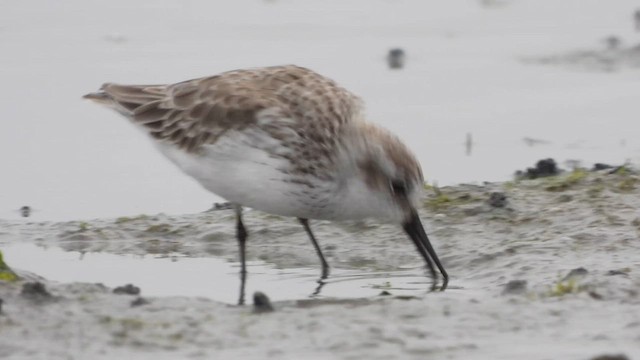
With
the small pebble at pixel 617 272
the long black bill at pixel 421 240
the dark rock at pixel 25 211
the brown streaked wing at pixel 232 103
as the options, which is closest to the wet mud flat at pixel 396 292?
the small pebble at pixel 617 272

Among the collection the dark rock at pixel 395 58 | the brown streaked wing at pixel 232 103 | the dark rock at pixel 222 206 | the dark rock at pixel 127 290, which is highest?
the dark rock at pixel 395 58

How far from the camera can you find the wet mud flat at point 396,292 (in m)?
7.39

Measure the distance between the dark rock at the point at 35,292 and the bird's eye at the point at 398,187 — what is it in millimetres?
2539

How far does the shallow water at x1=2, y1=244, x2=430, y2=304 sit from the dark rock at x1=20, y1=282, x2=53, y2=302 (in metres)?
1.34

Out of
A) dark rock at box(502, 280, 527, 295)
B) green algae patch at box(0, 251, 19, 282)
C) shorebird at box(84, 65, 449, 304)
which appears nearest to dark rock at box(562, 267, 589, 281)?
dark rock at box(502, 280, 527, 295)

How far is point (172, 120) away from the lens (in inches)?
406

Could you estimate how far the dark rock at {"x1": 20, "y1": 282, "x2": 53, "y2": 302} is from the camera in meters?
7.97

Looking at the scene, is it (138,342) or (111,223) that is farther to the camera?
(111,223)

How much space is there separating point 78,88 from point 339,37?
11.7ft

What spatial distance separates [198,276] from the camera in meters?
9.97

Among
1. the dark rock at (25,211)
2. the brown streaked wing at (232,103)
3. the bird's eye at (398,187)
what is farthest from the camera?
the dark rock at (25,211)

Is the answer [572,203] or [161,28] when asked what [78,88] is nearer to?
[161,28]

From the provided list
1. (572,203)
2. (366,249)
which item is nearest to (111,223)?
(366,249)

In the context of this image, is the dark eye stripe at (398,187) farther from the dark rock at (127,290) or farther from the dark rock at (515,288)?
the dark rock at (127,290)
